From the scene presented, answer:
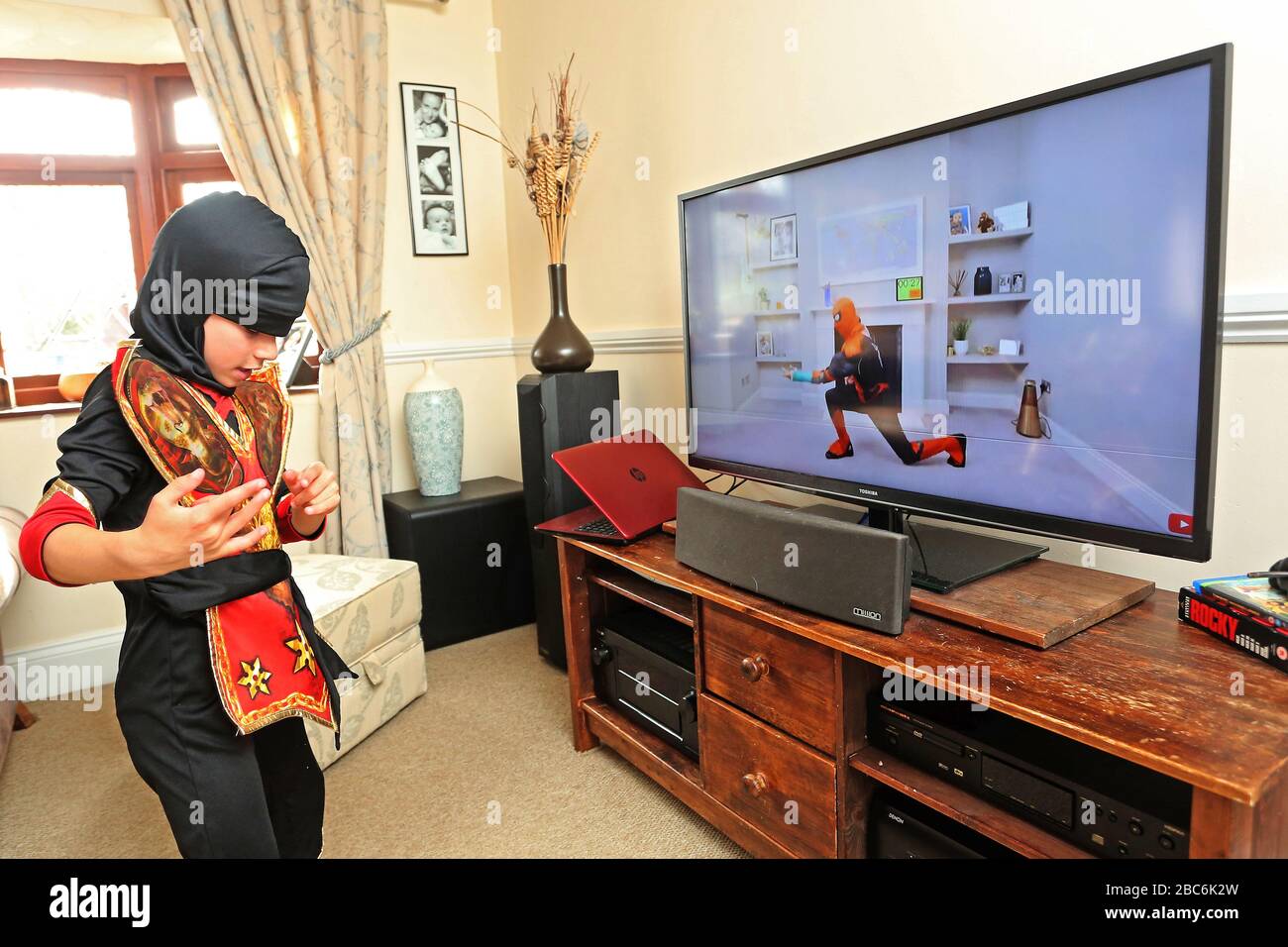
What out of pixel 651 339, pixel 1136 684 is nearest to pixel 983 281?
pixel 1136 684

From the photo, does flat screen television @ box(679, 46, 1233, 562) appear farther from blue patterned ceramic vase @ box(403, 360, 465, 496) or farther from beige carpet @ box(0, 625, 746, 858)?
blue patterned ceramic vase @ box(403, 360, 465, 496)

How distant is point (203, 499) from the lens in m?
1.02

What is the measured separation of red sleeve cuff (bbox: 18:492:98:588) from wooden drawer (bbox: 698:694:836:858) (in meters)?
1.14

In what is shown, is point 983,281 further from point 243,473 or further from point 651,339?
point 651,339

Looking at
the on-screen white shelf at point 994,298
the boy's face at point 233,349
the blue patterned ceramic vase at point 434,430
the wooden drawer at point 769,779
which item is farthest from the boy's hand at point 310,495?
the blue patterned ceramic vase at point 434,430

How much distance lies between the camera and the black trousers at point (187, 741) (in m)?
1.12

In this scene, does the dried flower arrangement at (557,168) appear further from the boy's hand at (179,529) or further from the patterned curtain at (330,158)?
the boy's hand at (179,529)

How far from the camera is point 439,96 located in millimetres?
3395

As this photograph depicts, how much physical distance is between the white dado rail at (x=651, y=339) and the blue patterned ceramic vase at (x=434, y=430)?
29cm
